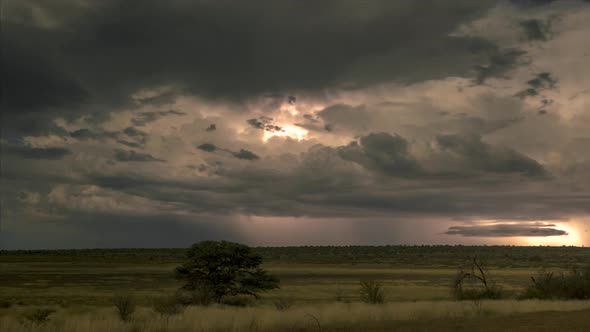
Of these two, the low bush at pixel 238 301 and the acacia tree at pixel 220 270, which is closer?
the low bush at pixel 238 301

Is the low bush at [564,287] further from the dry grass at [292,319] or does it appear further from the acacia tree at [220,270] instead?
the acacia tree at [220,270]

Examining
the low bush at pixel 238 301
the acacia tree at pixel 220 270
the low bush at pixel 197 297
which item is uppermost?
the acacia tree at pixel 220 270

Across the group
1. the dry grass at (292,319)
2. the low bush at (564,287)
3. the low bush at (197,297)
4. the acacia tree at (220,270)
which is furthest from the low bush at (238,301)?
the low bush at (564,287)

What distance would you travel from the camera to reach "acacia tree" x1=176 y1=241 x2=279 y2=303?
39.2 meters

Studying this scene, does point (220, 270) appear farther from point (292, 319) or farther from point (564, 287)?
point (564, 287)

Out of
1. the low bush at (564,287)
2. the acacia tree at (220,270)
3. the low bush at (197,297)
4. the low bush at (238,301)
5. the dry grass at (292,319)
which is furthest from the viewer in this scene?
the low bush at (564,287)

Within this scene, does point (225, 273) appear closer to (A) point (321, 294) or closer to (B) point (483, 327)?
(A) point (321, 294)

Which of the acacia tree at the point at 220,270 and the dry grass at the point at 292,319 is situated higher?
the acacia tree at the point at 220,270

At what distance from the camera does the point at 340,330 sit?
72.2ft

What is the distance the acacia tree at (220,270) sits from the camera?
1542 inches

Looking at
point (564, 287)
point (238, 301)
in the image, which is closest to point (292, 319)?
point (238, 301)

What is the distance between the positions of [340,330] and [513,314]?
1124 centimetres

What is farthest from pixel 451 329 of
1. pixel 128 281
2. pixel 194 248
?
pixel 128 281

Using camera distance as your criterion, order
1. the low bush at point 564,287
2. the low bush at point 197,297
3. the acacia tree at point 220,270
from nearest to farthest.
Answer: the low bush at point 197,297 → the acacia tree at point 220,270 → the low bush at point 564,287
